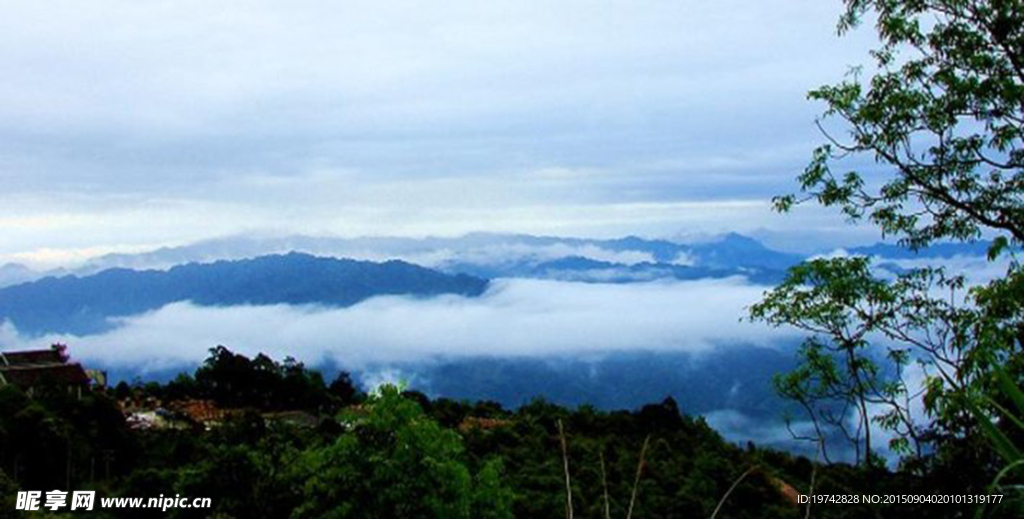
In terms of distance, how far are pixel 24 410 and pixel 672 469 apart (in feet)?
31.2

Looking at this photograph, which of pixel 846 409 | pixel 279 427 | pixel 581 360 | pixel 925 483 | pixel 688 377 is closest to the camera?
pixel 925 483

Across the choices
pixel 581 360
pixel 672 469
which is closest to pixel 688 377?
pixel 581 360

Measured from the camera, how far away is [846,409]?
33.1 ft

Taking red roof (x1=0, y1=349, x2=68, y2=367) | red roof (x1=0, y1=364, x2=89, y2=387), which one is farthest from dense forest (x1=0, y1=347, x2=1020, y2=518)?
red roof (x1=0, y1=349, x2=68, y2=367)

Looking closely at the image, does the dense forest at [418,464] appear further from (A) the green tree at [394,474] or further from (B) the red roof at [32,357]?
(B) the red roof at [32,357]

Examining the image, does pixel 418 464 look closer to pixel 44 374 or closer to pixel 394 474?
pixel 394 474

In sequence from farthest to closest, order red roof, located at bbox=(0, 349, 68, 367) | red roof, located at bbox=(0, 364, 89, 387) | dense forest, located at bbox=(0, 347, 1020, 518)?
red roof, located at bbox=(0, 349, 68, 367) → red roof, located at bbox=(0, 364, 89, 387) → dense forest, located at bbox=(0, 347, 1020, 518)

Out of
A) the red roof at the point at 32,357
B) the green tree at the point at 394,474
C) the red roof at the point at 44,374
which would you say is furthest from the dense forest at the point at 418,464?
the red roof at the point at 32,357

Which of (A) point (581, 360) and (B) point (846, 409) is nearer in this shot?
(B) point (846, 409)

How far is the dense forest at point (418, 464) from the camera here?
812 centimetres

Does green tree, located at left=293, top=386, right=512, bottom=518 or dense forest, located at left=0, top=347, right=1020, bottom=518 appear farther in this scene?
dense forest, located at left=0, top=347, right=1020, bottom=518

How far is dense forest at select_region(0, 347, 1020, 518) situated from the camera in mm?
8117

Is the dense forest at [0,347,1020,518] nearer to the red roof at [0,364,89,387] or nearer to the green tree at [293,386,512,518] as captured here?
the green tree at [293,386,512,518]

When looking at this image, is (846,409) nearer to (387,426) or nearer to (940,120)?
(940,120)
